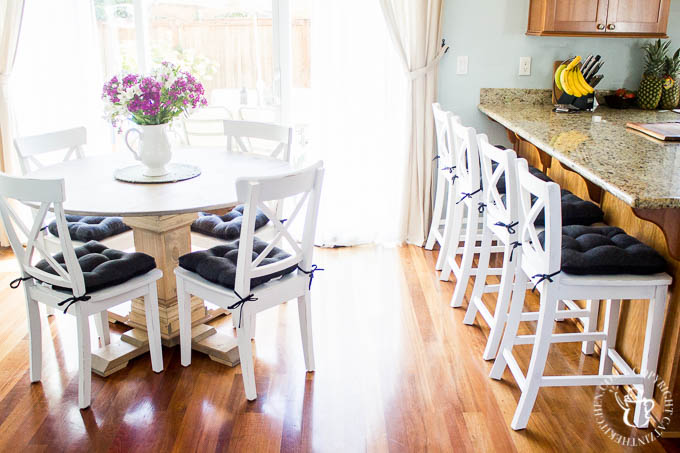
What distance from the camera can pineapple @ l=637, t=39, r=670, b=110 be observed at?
154 inches

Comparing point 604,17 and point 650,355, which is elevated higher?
point 604,17

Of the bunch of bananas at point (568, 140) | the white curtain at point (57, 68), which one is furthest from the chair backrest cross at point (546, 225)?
the white curtain at point (57, 68)

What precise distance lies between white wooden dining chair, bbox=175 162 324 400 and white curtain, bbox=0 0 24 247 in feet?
7.17

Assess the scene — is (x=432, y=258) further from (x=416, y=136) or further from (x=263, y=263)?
(x=263, y=263)

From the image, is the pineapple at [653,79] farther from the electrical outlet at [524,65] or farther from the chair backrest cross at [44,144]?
the chair backrest cross at [44,144]

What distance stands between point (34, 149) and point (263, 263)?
1.44 metres

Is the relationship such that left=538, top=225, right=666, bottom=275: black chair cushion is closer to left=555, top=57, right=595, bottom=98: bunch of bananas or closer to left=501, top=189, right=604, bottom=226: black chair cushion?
left=501, top=189, right=604, bottom=226: black chair cushion

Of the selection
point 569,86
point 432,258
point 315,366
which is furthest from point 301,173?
point 569,86

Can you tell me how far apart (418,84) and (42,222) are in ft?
8.12

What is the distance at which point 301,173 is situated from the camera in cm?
229

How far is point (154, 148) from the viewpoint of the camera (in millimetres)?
2734

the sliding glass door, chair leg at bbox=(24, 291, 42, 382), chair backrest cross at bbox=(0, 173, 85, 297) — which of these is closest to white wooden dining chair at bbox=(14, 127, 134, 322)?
chair leg at bbox=(24, 291, 42, 382)

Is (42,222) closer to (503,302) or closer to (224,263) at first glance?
(224,263)

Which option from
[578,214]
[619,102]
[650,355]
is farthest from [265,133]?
[619,102]
